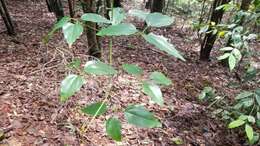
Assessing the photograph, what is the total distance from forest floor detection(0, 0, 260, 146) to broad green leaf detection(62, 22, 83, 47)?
964mm

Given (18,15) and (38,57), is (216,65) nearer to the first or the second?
(38,57)

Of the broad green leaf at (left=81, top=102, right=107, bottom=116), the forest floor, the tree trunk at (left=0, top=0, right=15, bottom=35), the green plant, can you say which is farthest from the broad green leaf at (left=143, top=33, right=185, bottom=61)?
the tree trunk at (left=0, top=0, right=15, bottom=35)

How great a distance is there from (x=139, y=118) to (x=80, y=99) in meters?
2.77

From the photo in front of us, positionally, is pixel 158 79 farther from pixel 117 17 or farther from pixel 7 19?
pixel 7 19

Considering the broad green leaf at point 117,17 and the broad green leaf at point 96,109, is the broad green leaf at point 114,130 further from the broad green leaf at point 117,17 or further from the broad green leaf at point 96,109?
the broad green leaf at point 117,17

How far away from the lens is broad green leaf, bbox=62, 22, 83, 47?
0.81m

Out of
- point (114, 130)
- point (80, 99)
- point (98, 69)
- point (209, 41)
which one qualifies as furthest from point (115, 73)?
point (209, 41)

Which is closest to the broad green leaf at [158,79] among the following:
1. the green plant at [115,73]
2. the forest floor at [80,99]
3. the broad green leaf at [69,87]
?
the green plant at [115,73]

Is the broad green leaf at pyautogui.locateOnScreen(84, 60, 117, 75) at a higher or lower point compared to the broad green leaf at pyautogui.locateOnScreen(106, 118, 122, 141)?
higher

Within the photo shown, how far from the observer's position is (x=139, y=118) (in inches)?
29.8

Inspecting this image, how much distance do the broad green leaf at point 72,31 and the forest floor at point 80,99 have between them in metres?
0.96

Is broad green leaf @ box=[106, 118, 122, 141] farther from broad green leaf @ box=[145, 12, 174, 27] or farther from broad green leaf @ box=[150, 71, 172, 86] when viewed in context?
broad green leaf @ box=[145, 12, 174, 27]

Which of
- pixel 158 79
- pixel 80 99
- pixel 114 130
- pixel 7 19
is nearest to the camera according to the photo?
pixel 114 130

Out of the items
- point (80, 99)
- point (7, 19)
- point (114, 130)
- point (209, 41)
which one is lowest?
point (209, 41)
